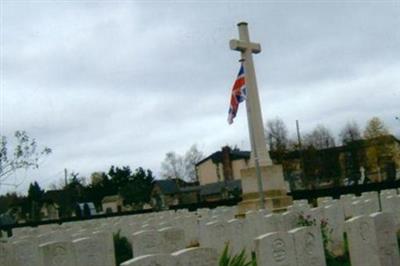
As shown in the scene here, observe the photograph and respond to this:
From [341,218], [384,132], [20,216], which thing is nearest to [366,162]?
[384,132]

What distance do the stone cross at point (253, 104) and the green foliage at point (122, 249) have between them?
492 cm

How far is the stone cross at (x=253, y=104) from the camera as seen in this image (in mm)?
17359

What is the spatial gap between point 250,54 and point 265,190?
4556 millimetres

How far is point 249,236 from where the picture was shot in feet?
33.6

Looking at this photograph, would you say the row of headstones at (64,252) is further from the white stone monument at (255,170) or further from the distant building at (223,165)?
the distant building at (223,165)

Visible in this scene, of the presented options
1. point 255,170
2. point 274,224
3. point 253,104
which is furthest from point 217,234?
point 253,104

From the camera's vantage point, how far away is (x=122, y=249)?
13.8 meters

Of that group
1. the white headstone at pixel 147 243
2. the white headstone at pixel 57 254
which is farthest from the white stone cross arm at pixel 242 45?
the white headstone at pixel 57 254

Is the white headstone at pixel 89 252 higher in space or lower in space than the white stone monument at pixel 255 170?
lower

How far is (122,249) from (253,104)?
6598mm

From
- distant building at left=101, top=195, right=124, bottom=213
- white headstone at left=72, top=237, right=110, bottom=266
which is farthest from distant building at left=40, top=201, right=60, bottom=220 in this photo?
Answer: white headstone at left=72, top=237, right=110, bottom=266

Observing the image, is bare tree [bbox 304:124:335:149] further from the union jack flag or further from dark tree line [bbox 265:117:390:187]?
the union jack flag

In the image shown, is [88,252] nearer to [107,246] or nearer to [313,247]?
[107,246]

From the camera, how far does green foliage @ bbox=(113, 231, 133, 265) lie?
13.3 meters
